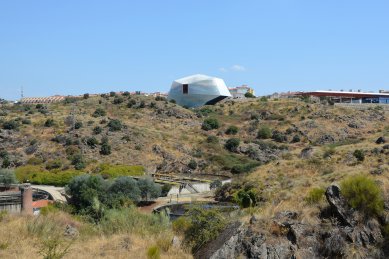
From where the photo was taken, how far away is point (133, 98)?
261 ft

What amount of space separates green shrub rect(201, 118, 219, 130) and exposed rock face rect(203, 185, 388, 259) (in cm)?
5846

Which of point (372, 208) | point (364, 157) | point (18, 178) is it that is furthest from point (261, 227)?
point (18, 178)

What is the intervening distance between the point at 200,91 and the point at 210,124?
81.9 feet

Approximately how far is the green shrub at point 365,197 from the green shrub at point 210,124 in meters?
58.2

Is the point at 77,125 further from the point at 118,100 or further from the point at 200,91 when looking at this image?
the point at 200,91

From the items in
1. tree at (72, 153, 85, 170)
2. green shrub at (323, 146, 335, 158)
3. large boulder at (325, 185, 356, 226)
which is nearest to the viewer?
large boulder at (325, 185, 356, 226)

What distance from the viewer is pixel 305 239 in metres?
9.84

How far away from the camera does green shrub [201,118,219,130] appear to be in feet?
226

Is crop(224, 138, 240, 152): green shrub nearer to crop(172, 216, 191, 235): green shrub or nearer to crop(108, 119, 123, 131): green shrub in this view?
crop(108, 119, 123, 131): green shrub

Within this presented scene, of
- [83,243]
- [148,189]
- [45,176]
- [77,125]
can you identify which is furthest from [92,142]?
[83,243]

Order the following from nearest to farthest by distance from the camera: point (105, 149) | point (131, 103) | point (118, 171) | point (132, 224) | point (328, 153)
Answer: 1. point (132, 224)
2. point (328, 153)
3. point (118, 171)
4. point (105, 149)
5. point (131, 103)

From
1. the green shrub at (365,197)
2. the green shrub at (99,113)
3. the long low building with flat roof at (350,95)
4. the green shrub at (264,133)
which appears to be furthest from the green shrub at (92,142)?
the long low building with flat roof at (350,95)

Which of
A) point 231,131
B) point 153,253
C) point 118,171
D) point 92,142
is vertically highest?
point 153,253

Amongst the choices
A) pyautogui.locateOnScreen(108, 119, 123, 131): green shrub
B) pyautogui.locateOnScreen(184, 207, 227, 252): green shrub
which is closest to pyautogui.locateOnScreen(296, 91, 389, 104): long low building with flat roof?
pyautogui.locateOnScreen(108, 119, 123, 131): green shrub
